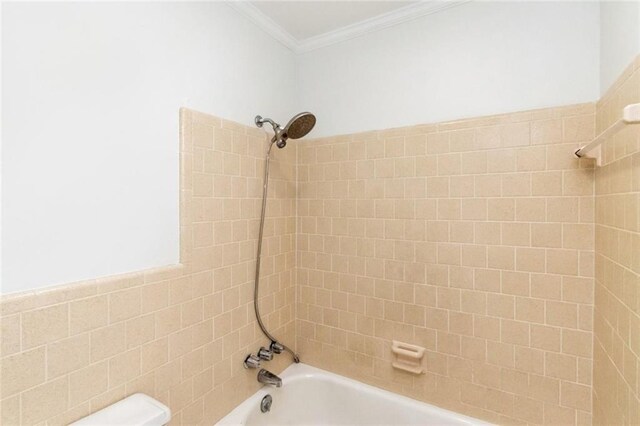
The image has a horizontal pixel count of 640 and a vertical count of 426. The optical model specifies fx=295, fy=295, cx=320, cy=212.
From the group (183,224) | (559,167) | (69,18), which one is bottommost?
(183,224)

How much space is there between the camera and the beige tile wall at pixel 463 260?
4.13ft

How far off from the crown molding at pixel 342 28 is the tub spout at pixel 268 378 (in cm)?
A: 193

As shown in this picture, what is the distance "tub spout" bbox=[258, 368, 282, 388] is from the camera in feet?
5.28

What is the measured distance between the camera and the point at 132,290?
1068 millimetres

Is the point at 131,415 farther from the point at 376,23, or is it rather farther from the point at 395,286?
the point at 376,23

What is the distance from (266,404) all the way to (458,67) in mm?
2026

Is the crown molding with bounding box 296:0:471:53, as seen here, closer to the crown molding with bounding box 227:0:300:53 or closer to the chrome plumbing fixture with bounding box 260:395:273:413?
the crown molding with bounding box 227:0:300:53

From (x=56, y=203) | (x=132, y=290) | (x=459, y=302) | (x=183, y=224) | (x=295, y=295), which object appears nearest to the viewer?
(x=56, y=203)

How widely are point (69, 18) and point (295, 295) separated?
166 cm

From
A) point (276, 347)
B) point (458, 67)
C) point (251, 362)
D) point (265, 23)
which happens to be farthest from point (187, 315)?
point (458, 67)

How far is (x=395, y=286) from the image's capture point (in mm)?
1625

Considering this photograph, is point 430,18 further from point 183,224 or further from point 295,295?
point 295,295

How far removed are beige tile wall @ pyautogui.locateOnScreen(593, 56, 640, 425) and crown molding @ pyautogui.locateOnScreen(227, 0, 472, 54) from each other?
0.91m

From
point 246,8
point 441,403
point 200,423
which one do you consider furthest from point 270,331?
point 246,8
